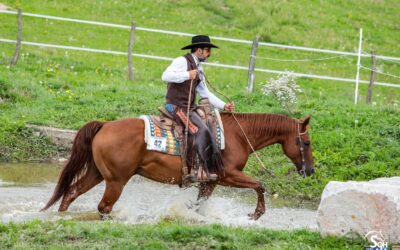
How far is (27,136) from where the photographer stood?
15562 millimetres

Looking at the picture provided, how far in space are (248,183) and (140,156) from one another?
149 cm

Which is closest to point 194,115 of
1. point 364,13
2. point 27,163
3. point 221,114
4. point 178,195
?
point 221,114

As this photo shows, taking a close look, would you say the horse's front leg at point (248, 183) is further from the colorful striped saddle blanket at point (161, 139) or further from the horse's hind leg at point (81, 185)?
the horse's hind leg at point (81, 185)

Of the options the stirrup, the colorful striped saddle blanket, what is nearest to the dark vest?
the colorful striped saddle blanket

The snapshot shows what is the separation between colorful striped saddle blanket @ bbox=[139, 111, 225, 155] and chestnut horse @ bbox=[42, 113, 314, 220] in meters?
0.07

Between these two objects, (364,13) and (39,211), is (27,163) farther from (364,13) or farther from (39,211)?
(364,13)

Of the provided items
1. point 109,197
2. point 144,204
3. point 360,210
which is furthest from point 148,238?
point 144,204

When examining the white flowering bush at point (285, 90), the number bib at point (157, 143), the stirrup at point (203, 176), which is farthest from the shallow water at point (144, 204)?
the white flowering bush at point (285, 90)

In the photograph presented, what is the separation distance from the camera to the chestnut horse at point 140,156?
1069 centimetres

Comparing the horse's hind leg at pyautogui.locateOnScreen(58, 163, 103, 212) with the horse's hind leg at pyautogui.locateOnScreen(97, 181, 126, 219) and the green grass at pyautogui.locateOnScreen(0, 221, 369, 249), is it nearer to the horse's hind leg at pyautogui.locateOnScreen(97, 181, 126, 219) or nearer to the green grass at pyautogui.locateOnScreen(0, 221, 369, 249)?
the horse's hind leg at pyautogui.locateOnScreen(97, 181, 126, 219)

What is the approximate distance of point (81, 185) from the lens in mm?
11086

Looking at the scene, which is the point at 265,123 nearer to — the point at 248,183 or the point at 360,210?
the point at 248,183

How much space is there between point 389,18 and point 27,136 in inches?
847

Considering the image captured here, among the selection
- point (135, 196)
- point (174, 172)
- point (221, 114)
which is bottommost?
point (135, 196)
